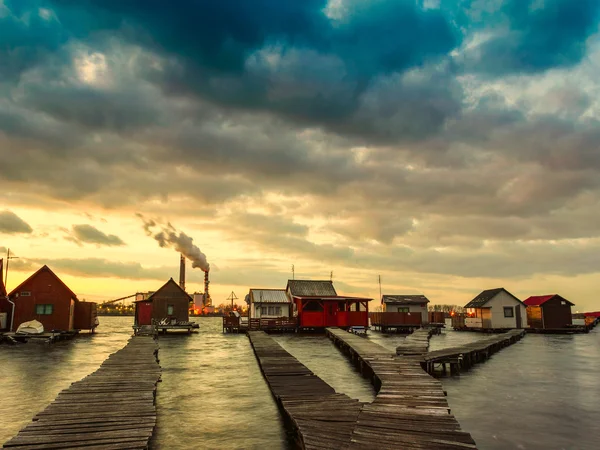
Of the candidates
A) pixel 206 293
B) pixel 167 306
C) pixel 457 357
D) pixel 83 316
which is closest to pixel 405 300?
pixel 167 306

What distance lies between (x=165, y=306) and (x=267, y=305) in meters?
15.0

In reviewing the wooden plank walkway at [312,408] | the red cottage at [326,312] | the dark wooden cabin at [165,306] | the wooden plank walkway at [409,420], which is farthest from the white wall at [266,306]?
the wooden plank walkway at [409,420]

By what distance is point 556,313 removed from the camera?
70.4 meters

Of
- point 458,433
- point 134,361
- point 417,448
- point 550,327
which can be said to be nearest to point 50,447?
point 417,448

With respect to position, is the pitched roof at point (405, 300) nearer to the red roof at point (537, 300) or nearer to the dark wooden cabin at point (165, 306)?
the red roof at point (537, 300)

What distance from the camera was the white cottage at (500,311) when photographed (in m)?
69.4

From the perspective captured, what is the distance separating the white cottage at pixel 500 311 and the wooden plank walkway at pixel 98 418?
205 ft

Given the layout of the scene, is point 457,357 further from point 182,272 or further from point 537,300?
point 182,272

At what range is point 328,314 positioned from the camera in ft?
202

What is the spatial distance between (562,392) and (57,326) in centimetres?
5188

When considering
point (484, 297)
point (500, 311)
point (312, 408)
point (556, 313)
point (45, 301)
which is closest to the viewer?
point (312, 408)

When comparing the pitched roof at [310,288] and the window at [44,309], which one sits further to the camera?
the pitched roof at [310,288]

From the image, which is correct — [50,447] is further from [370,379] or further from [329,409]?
[370,379]

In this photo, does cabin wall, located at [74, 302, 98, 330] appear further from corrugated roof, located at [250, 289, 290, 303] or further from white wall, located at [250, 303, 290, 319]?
corrugated roof, located at [250, 289, 290, 303]
